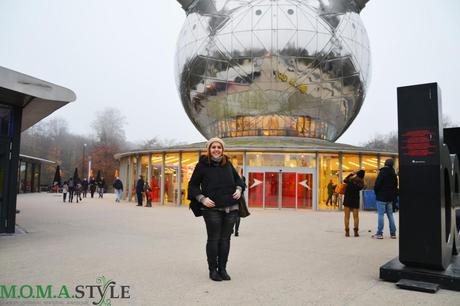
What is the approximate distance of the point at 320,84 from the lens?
25.4 meters

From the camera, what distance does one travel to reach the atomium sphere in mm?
25000

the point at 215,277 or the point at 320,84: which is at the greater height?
the point at 320,84

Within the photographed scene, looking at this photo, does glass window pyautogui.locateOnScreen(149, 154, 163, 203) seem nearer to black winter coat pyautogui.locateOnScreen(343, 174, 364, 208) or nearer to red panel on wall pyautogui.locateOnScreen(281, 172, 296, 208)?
red panel on wall pyautogui.locateOnScreen(281, 172, 296, 208)

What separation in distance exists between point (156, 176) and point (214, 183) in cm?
2026

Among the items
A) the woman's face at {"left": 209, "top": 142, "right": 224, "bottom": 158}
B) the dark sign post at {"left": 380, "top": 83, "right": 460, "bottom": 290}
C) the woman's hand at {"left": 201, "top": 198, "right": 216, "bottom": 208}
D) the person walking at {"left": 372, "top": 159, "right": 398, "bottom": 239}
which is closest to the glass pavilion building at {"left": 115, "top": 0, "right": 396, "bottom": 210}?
the person walking at {"left": 372, "top": 159, "right": 398, "bottom": 239}

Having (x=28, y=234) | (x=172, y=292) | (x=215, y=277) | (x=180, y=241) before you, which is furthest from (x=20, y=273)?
(x=28, y=234)

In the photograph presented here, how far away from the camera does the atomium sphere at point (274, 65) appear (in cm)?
2500

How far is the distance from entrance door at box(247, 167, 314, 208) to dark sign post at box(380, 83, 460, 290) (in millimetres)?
16370

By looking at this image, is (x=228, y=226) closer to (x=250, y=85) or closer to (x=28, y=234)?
(x=28, y=234)

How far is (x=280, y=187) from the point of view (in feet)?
73.1

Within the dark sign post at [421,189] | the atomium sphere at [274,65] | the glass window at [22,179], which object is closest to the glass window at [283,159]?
the atomium sphere at [274,65]

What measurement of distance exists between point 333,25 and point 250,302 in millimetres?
24397

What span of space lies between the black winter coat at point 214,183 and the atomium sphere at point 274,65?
20095 mm

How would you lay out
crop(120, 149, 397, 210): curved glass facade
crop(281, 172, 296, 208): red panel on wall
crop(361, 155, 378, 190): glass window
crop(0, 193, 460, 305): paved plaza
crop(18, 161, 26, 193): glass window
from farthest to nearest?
crop(18, 161, 26, 193): glass window, crop(361, 155, 378, 190): glass window, crop(120, 149, 397, 210): curved glass facade, crop(281, 172, 296, 208): red panel on wall, crop(0, 193, 460, 305): paved plaza
